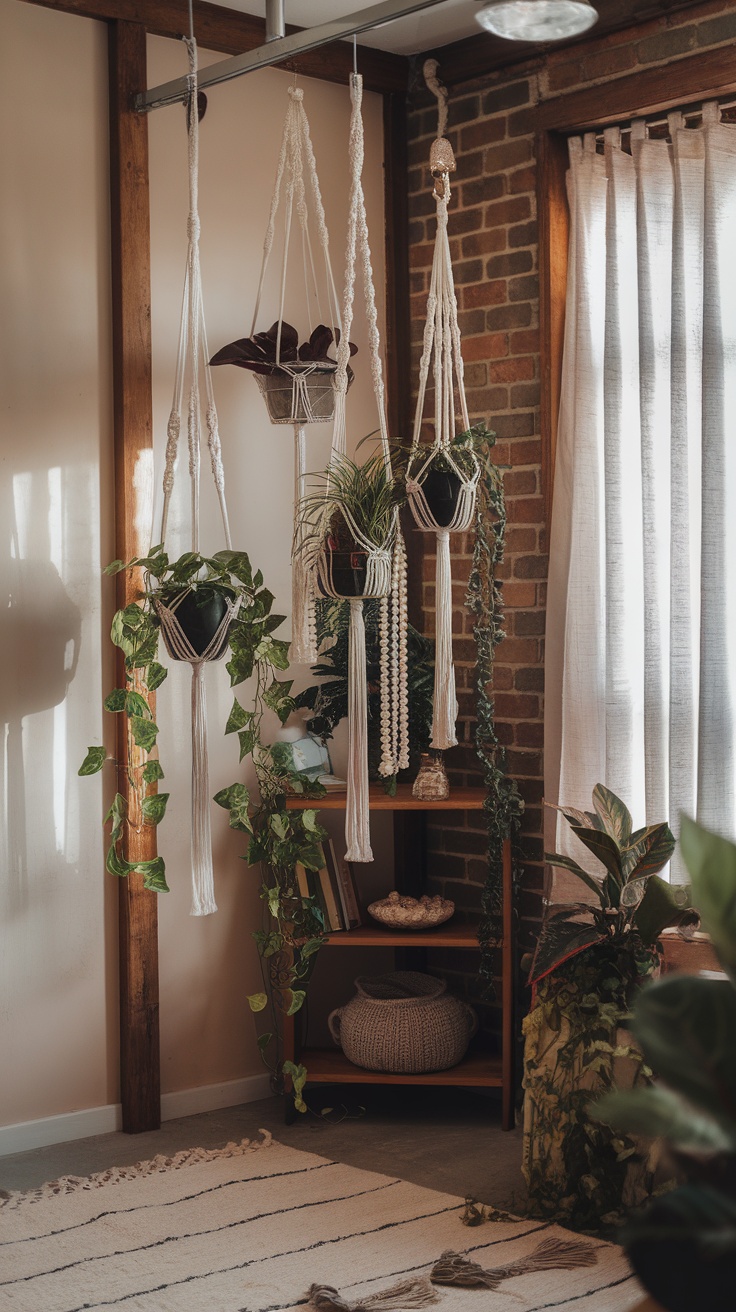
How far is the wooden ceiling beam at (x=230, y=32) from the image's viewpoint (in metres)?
3.37

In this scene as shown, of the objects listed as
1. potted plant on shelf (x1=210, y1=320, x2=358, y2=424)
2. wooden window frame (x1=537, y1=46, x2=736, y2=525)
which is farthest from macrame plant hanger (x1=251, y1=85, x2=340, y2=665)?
wooden window frame (x1=537, y1=46, x2=736, y2=525)

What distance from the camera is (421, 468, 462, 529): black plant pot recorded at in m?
3.14

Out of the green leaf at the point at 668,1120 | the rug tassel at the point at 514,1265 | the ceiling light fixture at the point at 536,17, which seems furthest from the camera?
the rug tassel at the point at 514,1265

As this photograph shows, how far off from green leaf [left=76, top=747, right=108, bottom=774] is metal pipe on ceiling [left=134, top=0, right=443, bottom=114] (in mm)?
1574

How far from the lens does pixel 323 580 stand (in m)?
2.97

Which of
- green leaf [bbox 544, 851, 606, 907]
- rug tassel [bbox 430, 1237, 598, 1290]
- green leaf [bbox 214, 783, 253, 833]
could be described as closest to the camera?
rug tassel [bbox 430, 1237, 598, 1290]

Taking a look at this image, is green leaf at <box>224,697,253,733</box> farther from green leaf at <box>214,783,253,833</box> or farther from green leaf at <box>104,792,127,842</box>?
green leaf at <box>104,792,127,842</box>

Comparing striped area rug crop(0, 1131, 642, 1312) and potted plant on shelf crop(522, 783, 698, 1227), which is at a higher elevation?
potted plant on shelf crop(522, 783, 698, 1227)

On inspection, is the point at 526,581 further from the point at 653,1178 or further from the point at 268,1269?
the point at 268,1269

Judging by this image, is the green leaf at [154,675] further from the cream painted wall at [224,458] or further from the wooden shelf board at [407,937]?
the wooden shelf board at [407,937]

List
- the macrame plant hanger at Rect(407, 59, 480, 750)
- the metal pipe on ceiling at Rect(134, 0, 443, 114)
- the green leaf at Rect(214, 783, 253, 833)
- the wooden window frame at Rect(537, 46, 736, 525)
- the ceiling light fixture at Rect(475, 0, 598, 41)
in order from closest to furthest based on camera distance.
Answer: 1. the ceiling light fixture at Rect(475, 0, 598, 41)
2. the metal pipe on ceiling at Rect(134, 0, 443, 114)
3. the macrame plant hanger at Rect(407, 59, 480, 750)
4. the green leaf at Rect(214, 783, 253, 833)
5. the wooden window frame at Rect(537, 46, 736, 525)

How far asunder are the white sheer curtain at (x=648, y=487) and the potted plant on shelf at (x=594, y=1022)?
300mm

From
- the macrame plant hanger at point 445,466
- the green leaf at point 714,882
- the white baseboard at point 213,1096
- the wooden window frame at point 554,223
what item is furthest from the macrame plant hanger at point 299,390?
the green leaf at point 714,882

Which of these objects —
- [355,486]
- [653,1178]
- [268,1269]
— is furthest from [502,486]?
[268,1269]
